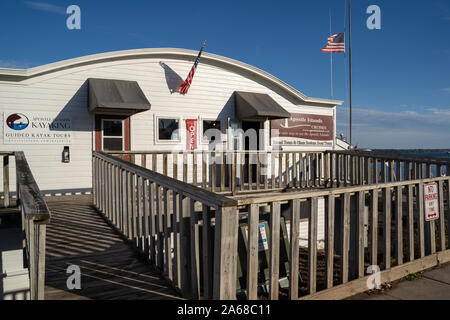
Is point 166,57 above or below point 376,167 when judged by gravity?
above

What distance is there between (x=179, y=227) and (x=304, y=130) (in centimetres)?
948

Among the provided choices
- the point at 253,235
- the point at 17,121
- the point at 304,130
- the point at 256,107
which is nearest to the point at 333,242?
the point at 253,235

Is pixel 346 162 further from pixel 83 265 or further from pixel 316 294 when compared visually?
pixel 83 265

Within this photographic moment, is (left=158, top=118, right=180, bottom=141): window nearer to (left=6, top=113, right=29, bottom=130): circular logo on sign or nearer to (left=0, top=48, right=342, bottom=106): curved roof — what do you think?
(left=0, top=48, right=342, bottom=106): curved roof

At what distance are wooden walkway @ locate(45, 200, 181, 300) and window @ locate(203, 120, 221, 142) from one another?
15.4 feet

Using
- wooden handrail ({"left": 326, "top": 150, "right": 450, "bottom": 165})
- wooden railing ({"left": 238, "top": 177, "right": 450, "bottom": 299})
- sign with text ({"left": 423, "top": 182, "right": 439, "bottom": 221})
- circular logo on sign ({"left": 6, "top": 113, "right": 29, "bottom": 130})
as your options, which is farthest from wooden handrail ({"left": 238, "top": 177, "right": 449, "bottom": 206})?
circular logo on sign ({"left": 6, "top": 113, "right": 29, "bottom": 130})

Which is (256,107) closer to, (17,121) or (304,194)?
(17,121)

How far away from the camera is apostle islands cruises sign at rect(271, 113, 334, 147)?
11.3m

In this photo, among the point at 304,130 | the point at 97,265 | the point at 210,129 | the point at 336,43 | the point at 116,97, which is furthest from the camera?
the point at 336,43

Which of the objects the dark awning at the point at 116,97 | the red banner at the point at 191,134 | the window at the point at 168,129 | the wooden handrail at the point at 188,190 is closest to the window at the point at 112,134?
the dark awning at the point at 116,97

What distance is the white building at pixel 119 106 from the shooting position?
304 inches

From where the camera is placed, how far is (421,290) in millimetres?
3549
